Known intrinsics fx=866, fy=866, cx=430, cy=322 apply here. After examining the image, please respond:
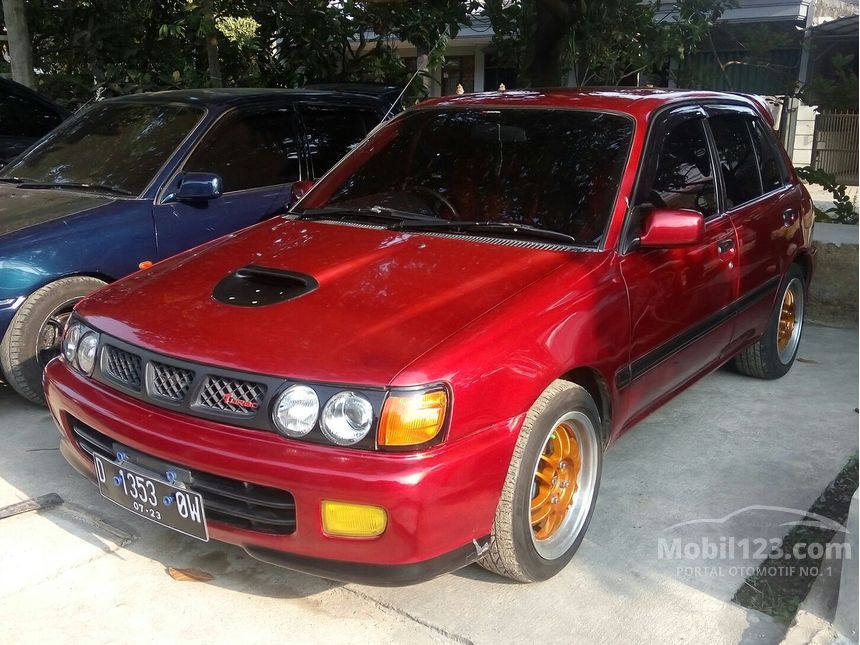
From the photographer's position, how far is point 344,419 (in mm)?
2527

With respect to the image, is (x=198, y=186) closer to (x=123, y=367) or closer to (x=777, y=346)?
(x=123, y=367)

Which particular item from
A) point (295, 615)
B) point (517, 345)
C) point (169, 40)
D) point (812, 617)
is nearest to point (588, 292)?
point (517, 345)

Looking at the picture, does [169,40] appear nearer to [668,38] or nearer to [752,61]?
[668,38]

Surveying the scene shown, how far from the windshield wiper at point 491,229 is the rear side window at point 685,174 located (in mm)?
482

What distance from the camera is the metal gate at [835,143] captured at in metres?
12.6

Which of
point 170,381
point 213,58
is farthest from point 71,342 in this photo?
point 213,58

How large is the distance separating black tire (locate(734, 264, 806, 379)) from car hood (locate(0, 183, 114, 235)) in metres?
3.72

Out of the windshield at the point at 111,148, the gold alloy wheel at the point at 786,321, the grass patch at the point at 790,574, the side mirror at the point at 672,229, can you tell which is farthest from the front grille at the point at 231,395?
the gold alloy wheel at the point at 786,321

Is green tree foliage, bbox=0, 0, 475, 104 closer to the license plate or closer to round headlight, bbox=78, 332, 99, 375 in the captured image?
round headlight, bbox=78, 332, 99, 375

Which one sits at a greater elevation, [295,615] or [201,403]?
[201,403]

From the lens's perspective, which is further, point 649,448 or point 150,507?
point 649,448

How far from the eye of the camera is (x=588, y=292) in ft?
10.1

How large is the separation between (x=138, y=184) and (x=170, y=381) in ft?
7.90

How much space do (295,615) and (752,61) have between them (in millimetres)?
7641
